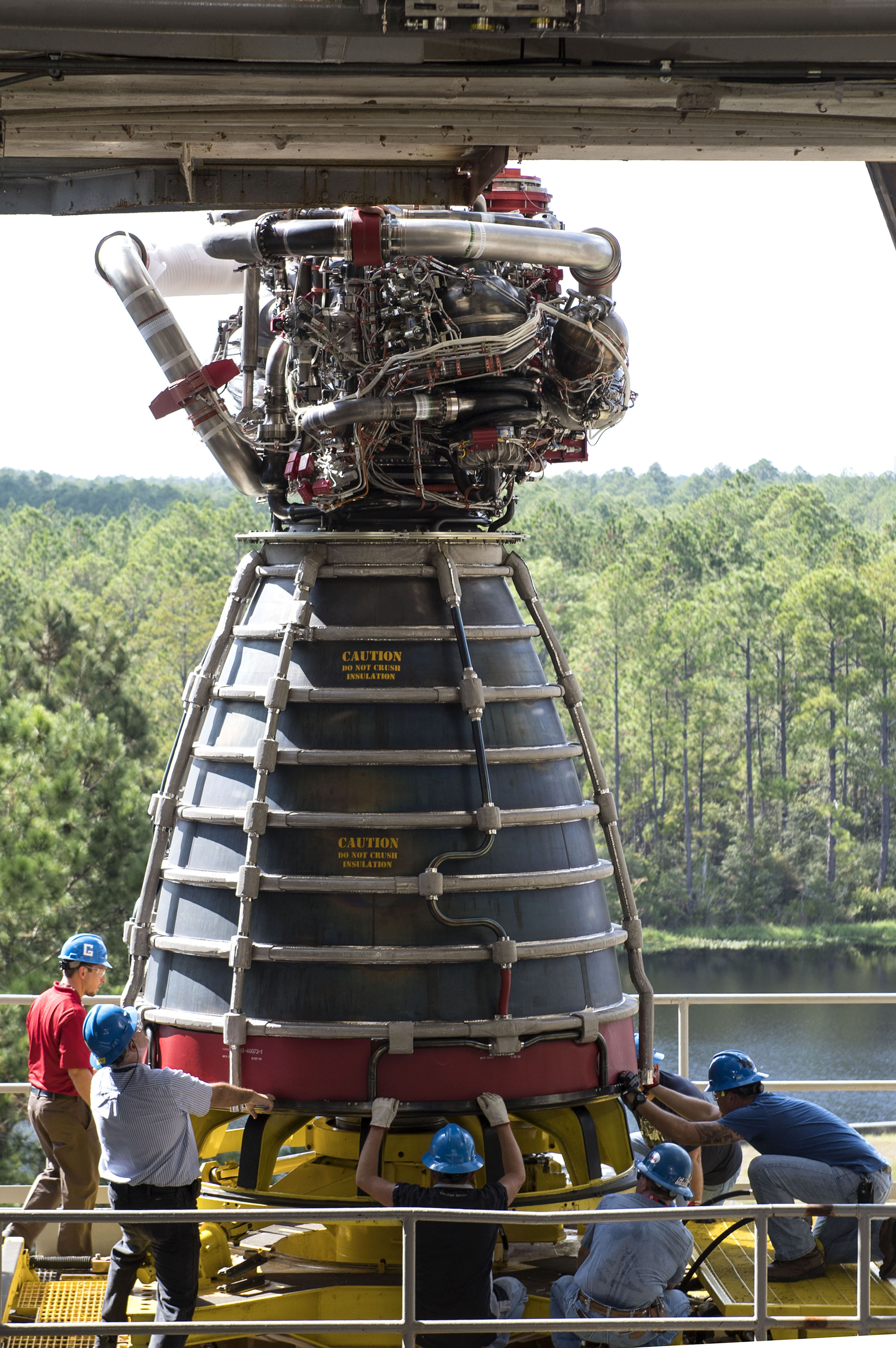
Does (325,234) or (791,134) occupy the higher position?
(325,234)

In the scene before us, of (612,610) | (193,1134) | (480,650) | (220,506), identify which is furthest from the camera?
(220,506)

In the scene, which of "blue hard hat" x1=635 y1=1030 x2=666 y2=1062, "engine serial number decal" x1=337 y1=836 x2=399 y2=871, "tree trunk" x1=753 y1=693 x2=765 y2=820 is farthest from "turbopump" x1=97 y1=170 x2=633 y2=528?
"tree trunk" x1=753 y1=693 x2=765 y2=820

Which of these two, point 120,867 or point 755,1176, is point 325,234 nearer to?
point 755,1176

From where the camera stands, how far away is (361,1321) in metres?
7.06

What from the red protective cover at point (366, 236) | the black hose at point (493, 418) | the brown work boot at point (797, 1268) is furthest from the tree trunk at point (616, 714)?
the red protective cover at point (366, 236)

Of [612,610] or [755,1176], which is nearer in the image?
[755,1176]

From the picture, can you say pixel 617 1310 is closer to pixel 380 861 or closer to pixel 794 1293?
pixel 794 1293

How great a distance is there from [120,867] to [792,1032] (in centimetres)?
2278

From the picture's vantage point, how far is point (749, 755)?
5738 centimetres

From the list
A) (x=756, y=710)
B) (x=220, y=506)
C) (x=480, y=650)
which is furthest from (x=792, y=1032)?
(x=220, y=506)

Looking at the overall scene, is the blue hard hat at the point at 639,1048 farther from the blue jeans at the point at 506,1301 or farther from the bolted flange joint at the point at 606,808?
the blue jeans at the point at 506,1301

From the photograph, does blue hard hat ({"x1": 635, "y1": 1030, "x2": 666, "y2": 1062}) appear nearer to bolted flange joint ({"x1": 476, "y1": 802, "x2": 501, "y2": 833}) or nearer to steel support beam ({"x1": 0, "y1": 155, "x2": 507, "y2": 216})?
bolted flange joint ({"x1": 476, "y1": 802, "x2": 501, "y2": 833})

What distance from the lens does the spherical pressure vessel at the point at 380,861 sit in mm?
8859

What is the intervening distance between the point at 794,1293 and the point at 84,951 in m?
4.60
